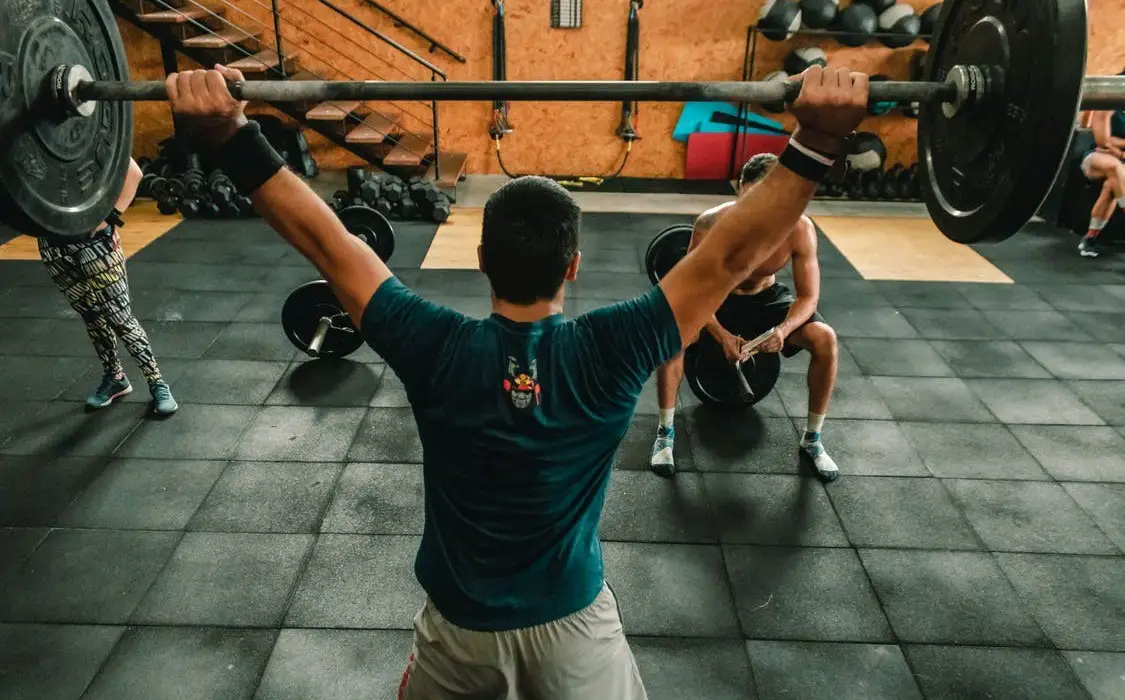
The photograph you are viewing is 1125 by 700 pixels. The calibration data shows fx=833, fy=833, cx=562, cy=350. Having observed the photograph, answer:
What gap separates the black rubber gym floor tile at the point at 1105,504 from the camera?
289cm

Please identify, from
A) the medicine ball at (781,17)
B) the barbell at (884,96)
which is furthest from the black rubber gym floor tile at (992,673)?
the medicine ball at (781,17)

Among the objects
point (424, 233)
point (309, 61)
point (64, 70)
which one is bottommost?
point (424, 233)

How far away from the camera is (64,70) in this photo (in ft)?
5.62

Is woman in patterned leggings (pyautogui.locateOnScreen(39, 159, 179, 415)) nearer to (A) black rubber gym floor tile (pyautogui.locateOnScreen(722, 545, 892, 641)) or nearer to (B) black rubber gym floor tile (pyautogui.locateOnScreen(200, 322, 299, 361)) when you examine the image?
(B) black rubber gym floor tile (pyautogui.locateOnScreen(200, 322, 299, 361))

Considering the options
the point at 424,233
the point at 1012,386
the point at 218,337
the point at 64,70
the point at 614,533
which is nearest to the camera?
the point at 64,70

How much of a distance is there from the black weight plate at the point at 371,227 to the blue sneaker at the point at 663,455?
2106 millimetres

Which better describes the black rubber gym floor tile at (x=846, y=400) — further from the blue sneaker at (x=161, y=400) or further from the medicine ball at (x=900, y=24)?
the medicine ball at (x=900, y=24)

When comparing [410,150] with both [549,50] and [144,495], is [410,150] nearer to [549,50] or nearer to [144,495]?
[549,50]

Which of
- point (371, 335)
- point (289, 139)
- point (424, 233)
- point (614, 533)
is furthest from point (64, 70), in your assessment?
point (289, 139)

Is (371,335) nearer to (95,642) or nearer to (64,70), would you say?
(64,70)

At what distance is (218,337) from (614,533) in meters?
2.55

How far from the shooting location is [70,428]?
3.38 m

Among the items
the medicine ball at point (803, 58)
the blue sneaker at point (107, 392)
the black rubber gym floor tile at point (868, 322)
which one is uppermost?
the medicine ball at point (803, 58)

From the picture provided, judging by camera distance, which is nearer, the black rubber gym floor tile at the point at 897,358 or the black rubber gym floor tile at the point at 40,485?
the black rubber gym floor tile at the point at 40,485
